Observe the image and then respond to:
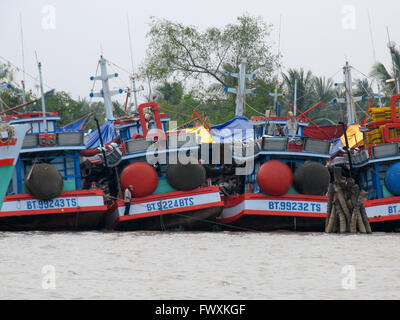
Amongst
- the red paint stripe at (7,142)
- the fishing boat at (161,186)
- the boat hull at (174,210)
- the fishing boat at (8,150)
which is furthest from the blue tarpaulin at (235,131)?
the red paint stripe at (7,142)

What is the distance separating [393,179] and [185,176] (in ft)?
21.4

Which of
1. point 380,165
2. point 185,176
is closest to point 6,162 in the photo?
point 185,176

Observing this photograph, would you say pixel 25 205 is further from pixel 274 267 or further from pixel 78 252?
pixel 274 267

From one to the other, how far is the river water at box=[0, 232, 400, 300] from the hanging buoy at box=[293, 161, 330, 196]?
372 centimetres

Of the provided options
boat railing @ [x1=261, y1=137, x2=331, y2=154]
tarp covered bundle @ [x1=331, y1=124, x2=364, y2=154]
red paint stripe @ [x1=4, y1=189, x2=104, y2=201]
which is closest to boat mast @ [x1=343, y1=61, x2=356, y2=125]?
tarp covered bundle @ [x1=331, y1=124, x2=364, y2=154]

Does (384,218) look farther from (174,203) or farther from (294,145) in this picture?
(174,203)

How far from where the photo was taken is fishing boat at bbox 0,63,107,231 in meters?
25.9

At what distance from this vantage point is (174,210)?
26500mm

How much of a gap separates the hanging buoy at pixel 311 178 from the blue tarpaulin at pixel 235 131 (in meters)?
2.48

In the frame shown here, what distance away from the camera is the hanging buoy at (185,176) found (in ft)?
87.2
